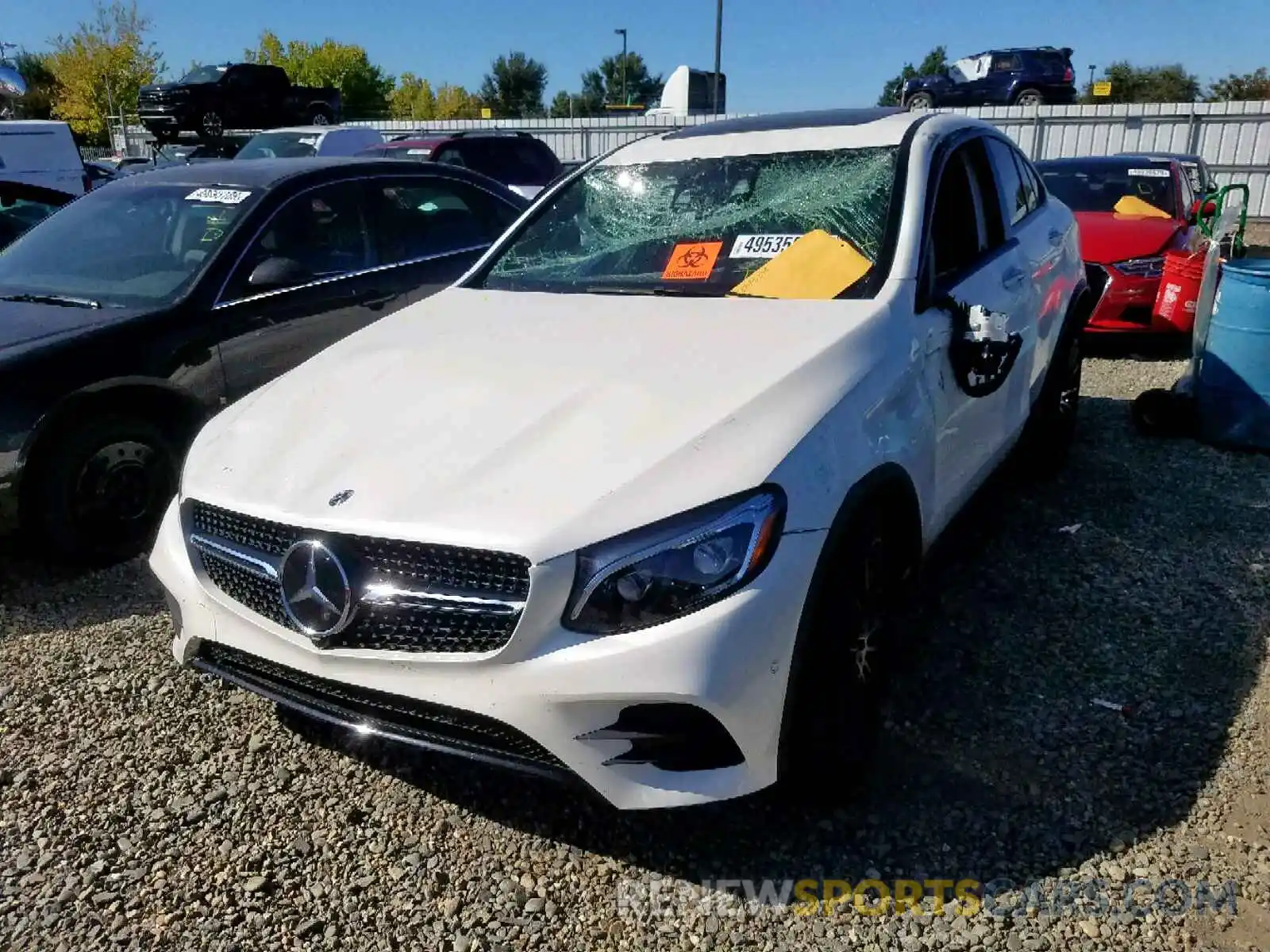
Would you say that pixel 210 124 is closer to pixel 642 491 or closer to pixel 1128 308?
pixel 1128 308

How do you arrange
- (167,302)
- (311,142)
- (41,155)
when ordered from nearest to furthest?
(167,302), (41,155), (311,142)

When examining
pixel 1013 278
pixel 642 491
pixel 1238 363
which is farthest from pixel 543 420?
pixel 1238 363

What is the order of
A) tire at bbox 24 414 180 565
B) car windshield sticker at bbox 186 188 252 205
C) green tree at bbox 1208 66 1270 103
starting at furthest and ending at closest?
green tree at bbox 1208 66 1270 103
car windshield sticker at bbox 186 188 252 205
tire at bbox 24 414 180 565

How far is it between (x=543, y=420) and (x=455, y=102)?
64.0 meters

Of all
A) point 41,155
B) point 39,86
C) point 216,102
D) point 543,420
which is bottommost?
point 543,420

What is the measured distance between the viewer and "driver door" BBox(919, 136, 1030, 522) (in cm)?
291

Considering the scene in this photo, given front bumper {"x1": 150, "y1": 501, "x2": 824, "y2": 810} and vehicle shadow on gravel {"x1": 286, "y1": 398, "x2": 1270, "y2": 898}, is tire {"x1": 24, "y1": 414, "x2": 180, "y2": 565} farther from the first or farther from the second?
front bumper {"x1": 150, "y1": 501, "x2": 824, "y2": 810}

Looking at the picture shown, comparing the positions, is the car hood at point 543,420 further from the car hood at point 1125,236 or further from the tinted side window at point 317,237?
the car hood at point 1125,236

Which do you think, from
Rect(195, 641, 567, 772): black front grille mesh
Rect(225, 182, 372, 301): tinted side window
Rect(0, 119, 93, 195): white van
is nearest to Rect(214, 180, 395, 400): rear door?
Rect(225, 182, 372, 301): tinted side window

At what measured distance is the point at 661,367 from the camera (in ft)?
8.30

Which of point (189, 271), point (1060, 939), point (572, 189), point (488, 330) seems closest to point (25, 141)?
point (189, 271)

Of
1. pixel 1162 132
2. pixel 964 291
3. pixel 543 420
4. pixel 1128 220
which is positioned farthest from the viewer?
pixel 1162 132

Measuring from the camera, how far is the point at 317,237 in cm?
473

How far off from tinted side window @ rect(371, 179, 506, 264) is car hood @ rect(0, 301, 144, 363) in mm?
1363
